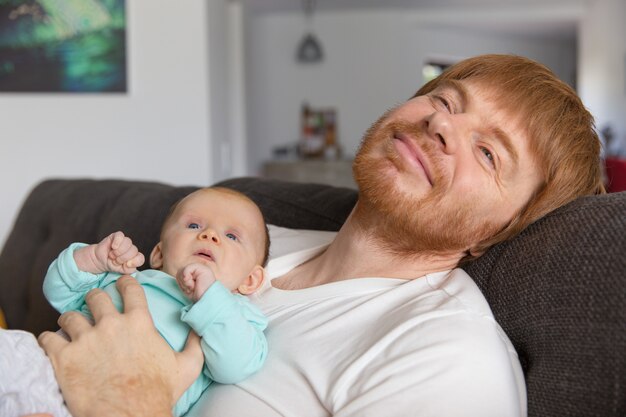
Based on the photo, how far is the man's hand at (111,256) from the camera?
1.12 meters

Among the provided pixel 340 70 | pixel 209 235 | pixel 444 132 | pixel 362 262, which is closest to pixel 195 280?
pixel 209 235

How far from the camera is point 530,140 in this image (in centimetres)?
124

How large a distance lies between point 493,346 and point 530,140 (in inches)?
16.8

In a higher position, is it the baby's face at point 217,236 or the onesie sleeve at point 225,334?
the baby's face at point 217,236

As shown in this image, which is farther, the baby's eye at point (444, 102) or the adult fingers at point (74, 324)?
the baby's eye at point (444, 102)

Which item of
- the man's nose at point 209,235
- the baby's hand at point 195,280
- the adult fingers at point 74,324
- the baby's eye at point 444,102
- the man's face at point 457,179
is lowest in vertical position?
the adult fingers at point 74,324

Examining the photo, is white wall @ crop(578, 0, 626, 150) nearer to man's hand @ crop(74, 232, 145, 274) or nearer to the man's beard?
the man's beard

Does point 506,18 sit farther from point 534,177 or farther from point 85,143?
point 534,177

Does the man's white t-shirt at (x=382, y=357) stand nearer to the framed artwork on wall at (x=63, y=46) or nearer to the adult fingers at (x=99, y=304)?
the adult fingers at (x=99, y=304)

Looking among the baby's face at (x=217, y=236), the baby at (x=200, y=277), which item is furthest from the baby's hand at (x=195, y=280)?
the baby's face at (x=217, y=236)

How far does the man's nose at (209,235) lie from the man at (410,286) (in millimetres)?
144

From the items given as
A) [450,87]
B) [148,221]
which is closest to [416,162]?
[450,87]

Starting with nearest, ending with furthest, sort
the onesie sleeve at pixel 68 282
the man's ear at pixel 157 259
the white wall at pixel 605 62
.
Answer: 1. the onesie sleeve at pixel 68 282
2. the man's ear at pixel 157 259
3. the white wall at pixel 605 62

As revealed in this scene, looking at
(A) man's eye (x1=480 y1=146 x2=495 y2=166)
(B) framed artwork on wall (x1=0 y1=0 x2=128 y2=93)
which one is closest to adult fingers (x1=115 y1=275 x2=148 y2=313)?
(A) man's eye (x1=480 y1=146 x2=495 y2=166)
